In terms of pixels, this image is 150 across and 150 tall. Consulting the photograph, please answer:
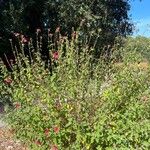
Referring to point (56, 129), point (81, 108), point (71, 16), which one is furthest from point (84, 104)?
point (71, 16)

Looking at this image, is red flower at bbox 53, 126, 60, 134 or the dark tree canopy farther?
the dark tree canopy

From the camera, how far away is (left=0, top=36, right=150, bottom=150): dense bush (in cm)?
732

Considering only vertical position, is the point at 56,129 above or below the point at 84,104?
below

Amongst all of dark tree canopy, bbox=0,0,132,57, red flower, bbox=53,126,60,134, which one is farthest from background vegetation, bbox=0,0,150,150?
dark tree canopy, bbox=0,0,132,57

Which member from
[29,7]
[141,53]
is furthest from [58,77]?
[29,7]

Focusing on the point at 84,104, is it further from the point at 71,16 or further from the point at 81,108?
the point at 71,16

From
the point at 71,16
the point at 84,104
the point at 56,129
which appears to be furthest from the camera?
the point at 71,16

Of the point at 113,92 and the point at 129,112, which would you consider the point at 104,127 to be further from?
the point at 113,92

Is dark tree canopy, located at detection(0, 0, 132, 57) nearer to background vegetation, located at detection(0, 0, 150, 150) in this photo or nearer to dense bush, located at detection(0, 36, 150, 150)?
background vegetation, located at detection(0, 0, 150, 150)

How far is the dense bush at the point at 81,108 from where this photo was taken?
288 inches

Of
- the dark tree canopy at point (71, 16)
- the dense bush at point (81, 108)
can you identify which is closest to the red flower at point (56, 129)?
the dense bush at point (81, 108)

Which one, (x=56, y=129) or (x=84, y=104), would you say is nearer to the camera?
(x=56, y=129)

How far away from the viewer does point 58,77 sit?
8.26 m

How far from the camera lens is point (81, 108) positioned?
771cm
